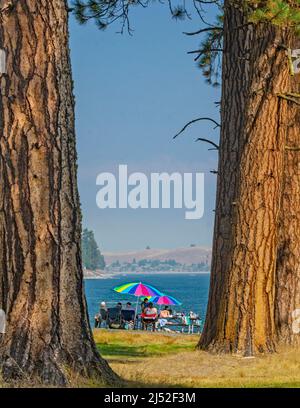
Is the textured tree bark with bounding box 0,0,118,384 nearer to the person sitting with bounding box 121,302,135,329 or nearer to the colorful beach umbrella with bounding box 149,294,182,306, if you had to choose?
the person sitting with bounding box 121,302,135,329

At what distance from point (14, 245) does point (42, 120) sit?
46.3 inches

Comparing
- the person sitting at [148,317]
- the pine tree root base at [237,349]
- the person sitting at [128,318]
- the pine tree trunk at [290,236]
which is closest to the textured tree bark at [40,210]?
the pine tree root base at [237,349]

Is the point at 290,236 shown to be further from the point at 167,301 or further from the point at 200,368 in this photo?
the point at 167,301

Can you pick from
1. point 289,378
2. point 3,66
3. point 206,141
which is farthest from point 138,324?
point 3,66

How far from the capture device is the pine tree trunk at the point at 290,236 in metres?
12.2

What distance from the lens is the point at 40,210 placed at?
7.61m

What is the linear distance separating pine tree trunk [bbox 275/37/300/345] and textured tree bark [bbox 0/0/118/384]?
16.4 ft

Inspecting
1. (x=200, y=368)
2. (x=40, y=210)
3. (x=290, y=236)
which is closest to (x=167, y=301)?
(x=290, y=236)

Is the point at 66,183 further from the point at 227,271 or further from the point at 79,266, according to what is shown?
the point at 227,271

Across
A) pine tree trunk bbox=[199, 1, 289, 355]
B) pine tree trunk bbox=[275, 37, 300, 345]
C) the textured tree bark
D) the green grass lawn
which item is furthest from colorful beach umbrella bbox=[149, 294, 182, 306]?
the textured tree bark

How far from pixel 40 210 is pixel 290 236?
5647 millimetres

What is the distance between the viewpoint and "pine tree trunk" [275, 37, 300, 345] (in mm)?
Answer: 12242

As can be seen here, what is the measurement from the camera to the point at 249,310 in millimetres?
11398

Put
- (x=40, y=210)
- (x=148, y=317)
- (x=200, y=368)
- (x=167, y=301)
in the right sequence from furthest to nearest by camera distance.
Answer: (x=167, y=301) → (x=148, y=317) → (x=200, y=368) → (x=40, y=210)
